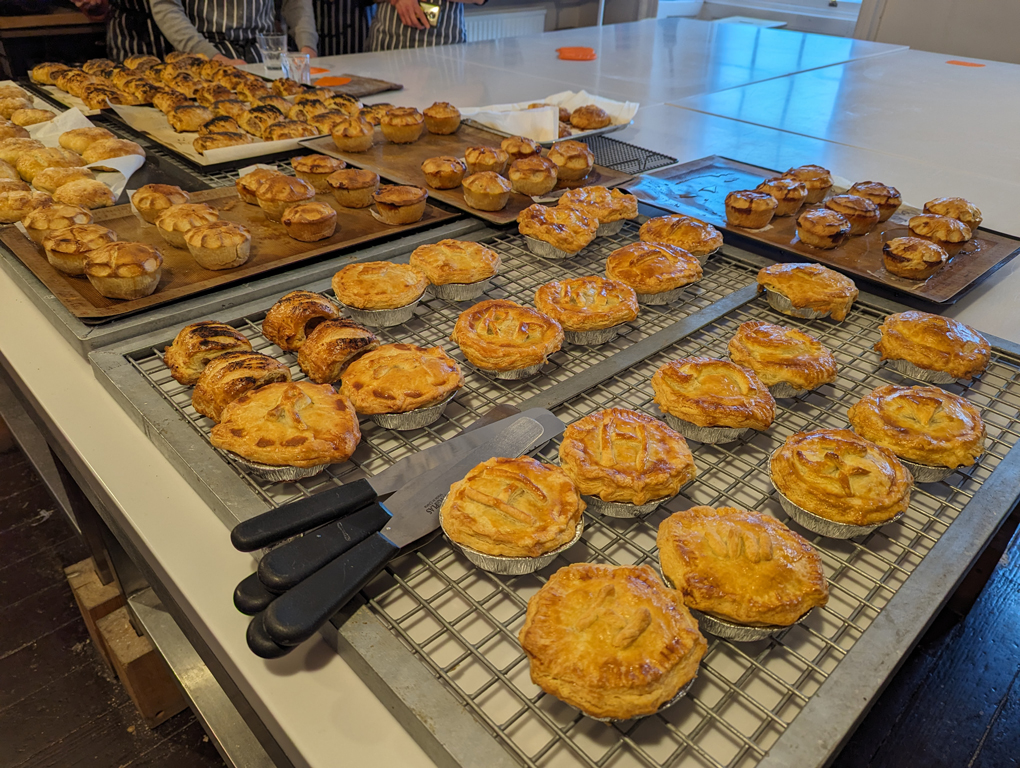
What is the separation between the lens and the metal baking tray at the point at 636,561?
3.38 feet

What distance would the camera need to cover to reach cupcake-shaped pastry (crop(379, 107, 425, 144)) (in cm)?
330

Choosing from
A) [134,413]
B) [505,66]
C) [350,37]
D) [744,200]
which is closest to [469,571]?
[134,413]

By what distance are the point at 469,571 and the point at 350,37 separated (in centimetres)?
812

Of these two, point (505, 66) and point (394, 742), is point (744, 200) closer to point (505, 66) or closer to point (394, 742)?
point (394, 742)

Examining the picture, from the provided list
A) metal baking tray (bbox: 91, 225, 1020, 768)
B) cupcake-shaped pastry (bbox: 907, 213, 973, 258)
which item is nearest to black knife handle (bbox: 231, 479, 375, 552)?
metal baking tray (bbox: 91, 225, 1020, 768)

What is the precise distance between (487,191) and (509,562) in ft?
5.66

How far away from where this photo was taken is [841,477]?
4.59ft

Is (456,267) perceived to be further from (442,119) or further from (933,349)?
(442,119)

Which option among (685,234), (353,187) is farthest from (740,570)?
(353,187)

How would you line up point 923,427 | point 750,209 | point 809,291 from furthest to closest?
point 750,209 → point 809,291 → point 923,427

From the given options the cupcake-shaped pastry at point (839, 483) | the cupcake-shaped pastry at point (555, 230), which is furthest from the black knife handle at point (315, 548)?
the cupcake-shaped pastry at point (555, 230)

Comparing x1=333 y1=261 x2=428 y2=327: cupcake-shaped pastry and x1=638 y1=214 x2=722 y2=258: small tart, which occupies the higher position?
x1=638 y1=214 x2=722 y2=258: small tart

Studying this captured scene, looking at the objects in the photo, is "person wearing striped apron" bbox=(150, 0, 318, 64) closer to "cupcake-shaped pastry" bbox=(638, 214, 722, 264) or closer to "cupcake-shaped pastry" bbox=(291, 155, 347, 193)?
"cupcake-shaped pastry" bbox=(291, 155, 347, 193)

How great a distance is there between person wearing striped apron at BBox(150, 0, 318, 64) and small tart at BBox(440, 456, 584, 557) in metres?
5.36
